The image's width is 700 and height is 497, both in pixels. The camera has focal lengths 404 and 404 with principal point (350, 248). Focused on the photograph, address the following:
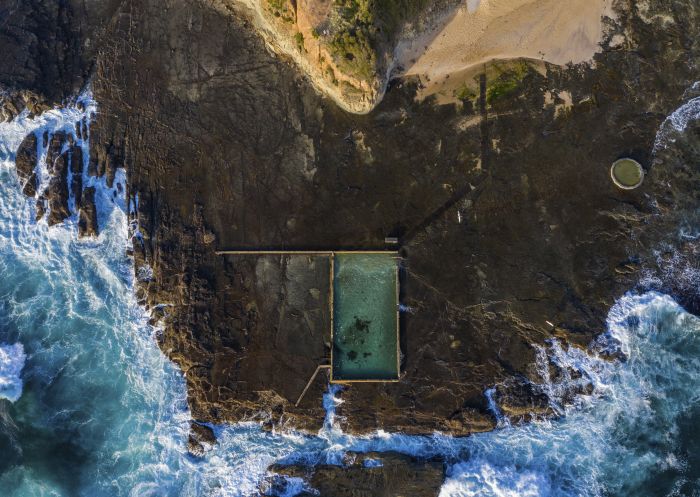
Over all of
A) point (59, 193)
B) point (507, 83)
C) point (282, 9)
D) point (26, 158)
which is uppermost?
point (282, 9)

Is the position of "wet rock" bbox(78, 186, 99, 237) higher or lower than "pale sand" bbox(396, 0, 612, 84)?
lower

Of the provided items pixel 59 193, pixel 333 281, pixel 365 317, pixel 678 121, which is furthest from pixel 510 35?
pixel 59 193

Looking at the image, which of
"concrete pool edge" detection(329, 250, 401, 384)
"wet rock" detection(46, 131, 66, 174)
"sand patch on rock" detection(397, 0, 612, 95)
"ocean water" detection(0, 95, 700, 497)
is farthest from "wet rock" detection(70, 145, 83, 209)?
"sand patch on rock" detection(397, 0, 612, 95)

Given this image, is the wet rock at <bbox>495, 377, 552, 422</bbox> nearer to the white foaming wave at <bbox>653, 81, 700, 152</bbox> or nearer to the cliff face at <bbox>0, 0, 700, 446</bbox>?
the cliff face at <bbox>0, 0, 700, 446</bbox>

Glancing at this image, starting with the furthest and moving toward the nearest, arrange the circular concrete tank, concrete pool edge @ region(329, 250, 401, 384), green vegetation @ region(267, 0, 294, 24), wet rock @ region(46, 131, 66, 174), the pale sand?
wet rock @ region(46, 131, 66, 174)
the pale sand
the circular concrete tank
concrete pool edge @ region(329, 250, 401, 384)
green vegetation @ region(267, 0, 294, 24)

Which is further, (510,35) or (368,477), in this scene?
(510,35)

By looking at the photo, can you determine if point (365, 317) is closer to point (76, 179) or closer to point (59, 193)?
point (76, 179)

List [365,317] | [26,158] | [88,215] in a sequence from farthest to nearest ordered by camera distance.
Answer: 1. [26,158]
2. [88,215]
3. [365,317]
